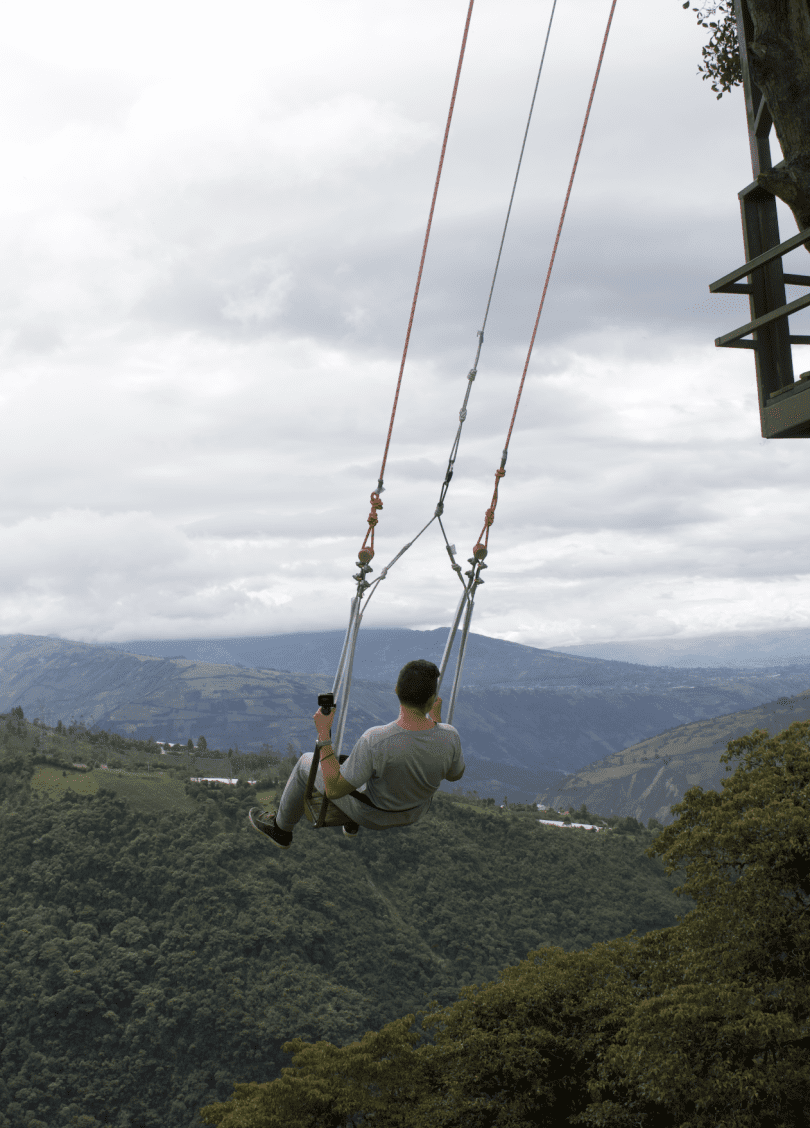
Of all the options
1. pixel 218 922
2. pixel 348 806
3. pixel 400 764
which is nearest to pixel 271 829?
pixel 348 806

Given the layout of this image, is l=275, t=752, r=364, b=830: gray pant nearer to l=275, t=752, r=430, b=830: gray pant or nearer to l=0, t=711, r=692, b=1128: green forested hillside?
l=275, t=752, r=430, b=830: gray pant

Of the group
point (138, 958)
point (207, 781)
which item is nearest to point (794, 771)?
point (138, 958)

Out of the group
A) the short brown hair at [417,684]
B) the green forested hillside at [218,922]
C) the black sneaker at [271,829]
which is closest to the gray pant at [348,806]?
the black sneaker at [271,829]

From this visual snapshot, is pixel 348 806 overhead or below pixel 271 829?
overhead

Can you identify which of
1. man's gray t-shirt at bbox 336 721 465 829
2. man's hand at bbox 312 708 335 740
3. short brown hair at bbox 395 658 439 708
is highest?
short brown hair at bbox 395 658 439 708

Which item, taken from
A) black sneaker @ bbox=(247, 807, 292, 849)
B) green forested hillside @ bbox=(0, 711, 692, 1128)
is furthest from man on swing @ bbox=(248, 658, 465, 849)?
green forested hillside @ bbox=(0, 711, 692, 1128)

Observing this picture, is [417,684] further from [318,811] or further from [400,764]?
[318,811]
